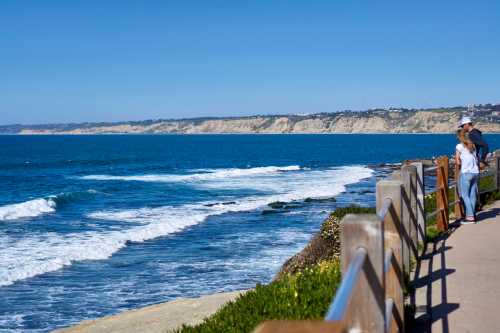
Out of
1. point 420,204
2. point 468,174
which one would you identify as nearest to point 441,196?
point 468,174

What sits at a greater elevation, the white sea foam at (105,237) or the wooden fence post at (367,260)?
the wooden fence post at (367,260)

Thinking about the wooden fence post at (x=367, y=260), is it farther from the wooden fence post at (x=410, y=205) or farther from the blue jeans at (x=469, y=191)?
the blue jeans at (x=469, y=191)

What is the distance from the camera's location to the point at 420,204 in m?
8.95

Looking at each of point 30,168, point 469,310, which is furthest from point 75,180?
point 469,310

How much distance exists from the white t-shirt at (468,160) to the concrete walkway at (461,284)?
1.33 meters

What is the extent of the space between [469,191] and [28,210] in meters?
29.5

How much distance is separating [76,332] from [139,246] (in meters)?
10.7

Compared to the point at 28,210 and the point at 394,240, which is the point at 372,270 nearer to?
the point at 394,240

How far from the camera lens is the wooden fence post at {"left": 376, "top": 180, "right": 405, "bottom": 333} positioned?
5.23 meters

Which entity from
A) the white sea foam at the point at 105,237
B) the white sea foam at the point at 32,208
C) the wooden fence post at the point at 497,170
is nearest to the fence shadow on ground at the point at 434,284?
the wooden fence post at the point at 497,170

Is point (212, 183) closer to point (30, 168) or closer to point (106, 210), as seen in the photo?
point (106, 210)

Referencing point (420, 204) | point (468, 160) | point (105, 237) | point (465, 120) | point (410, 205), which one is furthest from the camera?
point (105, 237)

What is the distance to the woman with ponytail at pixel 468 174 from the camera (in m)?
11.2

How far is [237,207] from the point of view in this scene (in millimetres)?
34406
